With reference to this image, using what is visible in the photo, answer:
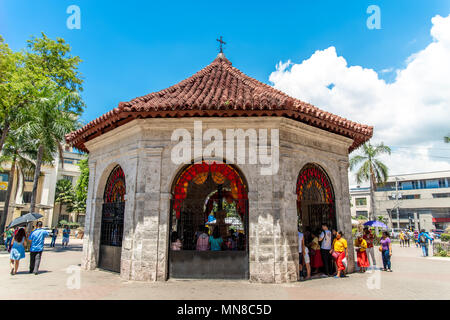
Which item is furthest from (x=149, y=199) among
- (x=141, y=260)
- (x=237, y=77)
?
(x=237, y=77)

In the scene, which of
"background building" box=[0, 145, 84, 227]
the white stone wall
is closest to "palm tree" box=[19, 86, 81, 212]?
the white stone wall

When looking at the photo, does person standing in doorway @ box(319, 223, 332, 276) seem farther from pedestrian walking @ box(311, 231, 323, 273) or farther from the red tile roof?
the red tile roof

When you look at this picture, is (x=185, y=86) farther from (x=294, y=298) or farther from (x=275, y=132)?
(x=294, y=298)

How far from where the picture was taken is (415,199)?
174 feet

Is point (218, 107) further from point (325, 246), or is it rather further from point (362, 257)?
point (362, 257)

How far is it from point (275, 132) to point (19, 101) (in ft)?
54.4

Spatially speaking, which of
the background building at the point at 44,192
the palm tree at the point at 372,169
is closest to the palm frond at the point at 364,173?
the palm tree at the point at 372,169

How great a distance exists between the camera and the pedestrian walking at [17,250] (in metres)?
8.99

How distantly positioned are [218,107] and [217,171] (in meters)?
2.09

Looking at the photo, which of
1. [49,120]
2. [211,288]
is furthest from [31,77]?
[211,288]

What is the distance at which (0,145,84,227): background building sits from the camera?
38.5 m

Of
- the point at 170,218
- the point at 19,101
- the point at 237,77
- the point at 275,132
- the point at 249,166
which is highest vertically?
the point at 19,101

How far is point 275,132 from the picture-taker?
823 cm

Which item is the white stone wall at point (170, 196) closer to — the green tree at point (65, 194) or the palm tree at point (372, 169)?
the palm tree at point (372, 169)
